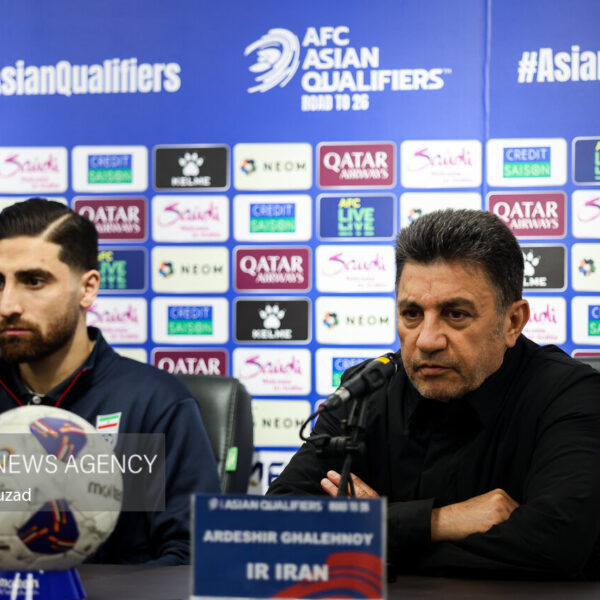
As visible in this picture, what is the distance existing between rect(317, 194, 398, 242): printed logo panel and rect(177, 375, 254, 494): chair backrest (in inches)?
40.1

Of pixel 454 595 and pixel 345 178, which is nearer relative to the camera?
pixel 454 595

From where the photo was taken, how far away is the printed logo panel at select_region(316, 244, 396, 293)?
318 cm

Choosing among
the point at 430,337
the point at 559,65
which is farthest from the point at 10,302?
the point at 559,65

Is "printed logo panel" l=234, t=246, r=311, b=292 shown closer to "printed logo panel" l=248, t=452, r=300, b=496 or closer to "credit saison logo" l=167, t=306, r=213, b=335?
"credit saison logo" l=167, t=306, r=213, b=335

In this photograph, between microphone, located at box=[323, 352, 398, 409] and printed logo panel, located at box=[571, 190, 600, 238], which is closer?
microphone, located at box=[323, 352, 398, 409]

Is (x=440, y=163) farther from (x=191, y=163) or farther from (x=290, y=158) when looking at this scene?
(x=191, y=163)

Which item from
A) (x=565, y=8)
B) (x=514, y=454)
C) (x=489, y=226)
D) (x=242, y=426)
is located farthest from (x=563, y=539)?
(x=565, y=8)

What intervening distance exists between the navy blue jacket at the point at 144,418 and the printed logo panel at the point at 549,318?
1508mm

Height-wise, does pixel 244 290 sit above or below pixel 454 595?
above

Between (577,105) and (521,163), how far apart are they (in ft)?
0.97

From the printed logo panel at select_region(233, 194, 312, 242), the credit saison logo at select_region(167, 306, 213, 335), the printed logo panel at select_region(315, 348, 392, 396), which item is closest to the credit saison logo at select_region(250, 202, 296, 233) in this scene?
the printed logo panel at select_region(233, 194, 312, 242)

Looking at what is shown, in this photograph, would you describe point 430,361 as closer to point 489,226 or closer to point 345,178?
point 489,226

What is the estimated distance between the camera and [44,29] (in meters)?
3.40

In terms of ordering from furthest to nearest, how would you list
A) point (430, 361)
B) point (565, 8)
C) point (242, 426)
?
point (565, 8)
point (242, 426)
point (430, 361)
